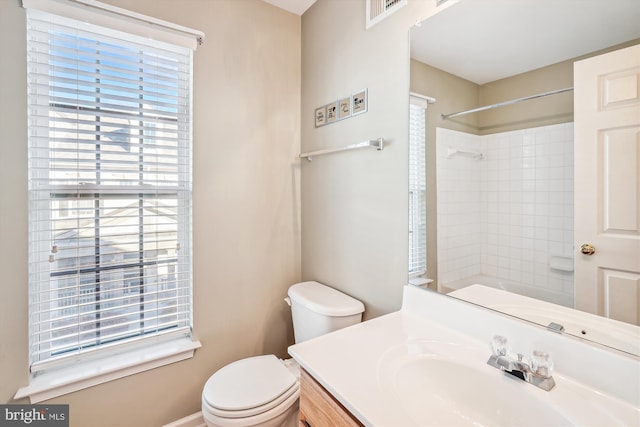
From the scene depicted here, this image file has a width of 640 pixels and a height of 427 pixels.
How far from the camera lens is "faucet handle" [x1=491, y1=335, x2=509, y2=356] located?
2.61 ft

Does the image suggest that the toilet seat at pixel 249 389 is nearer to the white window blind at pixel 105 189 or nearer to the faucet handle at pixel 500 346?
the white window blind at pixel 105 189

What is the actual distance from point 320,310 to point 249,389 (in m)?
0.45

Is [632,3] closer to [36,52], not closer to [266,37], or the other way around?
[266,37]

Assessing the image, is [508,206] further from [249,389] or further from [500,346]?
[249,389]

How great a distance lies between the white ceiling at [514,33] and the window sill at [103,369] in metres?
1.77

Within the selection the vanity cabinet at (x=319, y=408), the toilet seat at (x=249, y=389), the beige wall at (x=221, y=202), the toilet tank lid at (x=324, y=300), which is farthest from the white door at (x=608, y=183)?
the beige wall at (x=221, y=202)

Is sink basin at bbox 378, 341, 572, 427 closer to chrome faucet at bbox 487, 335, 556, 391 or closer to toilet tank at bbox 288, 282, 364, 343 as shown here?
chrome faucet at bbox 487, 335, 556, 391

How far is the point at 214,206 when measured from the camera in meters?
1.57

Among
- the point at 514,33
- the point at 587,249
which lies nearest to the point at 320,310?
the point at 587,249

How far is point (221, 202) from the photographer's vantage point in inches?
62.6

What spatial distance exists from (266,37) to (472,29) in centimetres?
119

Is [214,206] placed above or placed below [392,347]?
→ above

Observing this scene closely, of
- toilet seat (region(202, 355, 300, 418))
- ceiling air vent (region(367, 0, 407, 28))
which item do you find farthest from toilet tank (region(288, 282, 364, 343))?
ceiling air vent (region(367, 0, 407, 28))

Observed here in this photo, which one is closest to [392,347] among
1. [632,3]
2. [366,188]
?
[366,188]
